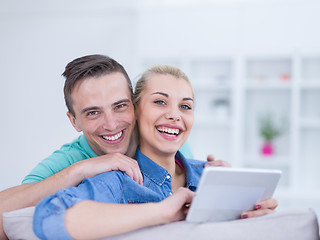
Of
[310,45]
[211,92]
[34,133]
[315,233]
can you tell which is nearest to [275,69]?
[310,45]

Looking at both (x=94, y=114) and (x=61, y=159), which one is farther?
(x=61, y=159)

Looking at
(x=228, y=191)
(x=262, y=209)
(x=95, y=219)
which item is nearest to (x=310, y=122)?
(x=262, y=209)

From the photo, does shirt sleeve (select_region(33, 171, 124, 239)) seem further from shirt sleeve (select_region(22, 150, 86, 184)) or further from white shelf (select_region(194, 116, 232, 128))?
white shelf (select_region(194, 116, 232, 128))

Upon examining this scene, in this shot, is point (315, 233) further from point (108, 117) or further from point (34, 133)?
point (34, 133)

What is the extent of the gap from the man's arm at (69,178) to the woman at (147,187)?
5 cm

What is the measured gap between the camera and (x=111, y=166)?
135 cm

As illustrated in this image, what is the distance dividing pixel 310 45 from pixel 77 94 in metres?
4.60

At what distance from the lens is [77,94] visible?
170 centimetres

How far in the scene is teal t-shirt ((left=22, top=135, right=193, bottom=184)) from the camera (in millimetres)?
1763

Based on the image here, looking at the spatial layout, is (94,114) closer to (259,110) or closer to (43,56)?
(259,110)

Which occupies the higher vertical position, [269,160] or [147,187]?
[147,187]

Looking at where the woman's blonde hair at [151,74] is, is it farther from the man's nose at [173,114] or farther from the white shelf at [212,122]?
the white shelf at [212,122]

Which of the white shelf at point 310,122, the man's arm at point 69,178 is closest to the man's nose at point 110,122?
the man's arm at point 69,178

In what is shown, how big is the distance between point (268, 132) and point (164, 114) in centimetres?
436
